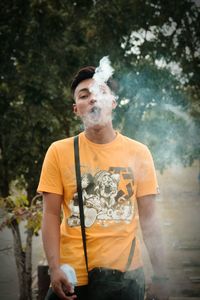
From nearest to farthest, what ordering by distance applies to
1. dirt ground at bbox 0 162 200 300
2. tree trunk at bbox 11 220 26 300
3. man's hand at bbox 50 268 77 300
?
man's hand at bbox 50 268 77 300, tree trunk at bbox 11 220 26 300, dirt ground at bbox 0 162 200 300

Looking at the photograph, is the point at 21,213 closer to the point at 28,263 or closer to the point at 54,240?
the point at 28,263

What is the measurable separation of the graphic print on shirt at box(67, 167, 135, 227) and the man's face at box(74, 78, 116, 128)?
32 centimetres

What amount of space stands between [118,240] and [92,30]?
382 cm

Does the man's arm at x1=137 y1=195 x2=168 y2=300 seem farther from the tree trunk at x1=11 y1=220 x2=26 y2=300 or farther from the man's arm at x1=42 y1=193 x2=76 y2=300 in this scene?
the tree trunk at x1=11 y1=220 x2=26 y2=300

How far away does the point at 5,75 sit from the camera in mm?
5352

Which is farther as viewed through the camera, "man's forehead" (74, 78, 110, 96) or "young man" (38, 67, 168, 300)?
"man's forehead" (74, 78, 110, 96)

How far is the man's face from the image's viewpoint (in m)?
2.23

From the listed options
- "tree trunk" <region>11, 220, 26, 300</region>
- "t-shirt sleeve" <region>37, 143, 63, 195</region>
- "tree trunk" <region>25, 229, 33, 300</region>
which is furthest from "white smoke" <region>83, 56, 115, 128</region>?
"tree trunk" <region>11, 220, 26, 300</region>

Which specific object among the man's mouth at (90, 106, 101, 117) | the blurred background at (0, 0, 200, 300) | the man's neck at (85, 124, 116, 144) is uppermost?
the blurred background at (0, 0, 200, 300)

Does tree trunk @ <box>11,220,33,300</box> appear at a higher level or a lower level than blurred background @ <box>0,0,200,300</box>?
lower

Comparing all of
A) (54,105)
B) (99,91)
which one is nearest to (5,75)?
(54,105)

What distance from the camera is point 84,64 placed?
17.4 ft

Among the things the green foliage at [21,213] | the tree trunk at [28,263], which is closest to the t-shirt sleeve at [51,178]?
the green foliage at [21,213]

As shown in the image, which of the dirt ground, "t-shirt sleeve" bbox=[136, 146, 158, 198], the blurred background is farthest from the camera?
the dirt ground
